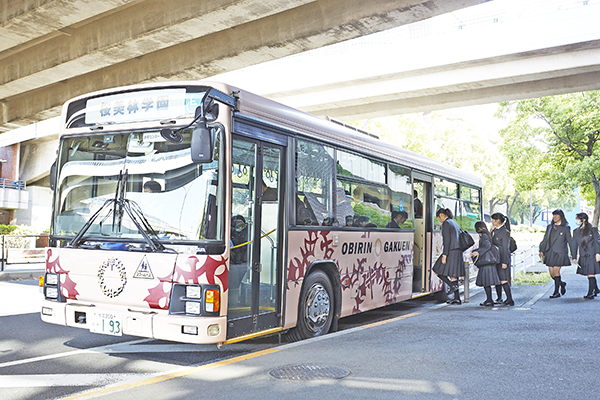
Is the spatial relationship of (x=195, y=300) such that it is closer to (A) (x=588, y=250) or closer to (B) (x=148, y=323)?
(B) (x=148, y=323)

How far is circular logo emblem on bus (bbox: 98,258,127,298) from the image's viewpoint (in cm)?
619

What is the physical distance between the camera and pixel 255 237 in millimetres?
6633

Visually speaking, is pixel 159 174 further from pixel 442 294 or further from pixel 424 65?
pixel 424 65

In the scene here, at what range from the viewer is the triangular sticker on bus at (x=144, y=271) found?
6.04m

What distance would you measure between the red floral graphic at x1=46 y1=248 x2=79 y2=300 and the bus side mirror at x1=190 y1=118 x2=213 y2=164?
2.16 metres

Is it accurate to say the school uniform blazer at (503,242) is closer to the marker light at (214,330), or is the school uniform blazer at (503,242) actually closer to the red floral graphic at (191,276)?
the red floral graphic at (191,276)

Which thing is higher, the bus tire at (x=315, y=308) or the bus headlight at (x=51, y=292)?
the bus headlight at (x=51, y=292)

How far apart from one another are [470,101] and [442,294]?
11187 mm

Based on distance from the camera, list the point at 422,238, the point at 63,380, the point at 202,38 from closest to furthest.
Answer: the point at 63,380 < the point at 422,238 < the point at 202,38

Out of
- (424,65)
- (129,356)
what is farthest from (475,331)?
(424,65)

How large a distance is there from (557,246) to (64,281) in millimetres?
10306

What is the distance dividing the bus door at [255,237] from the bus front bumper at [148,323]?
33 cm

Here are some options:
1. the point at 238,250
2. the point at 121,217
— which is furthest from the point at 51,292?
the point at 238,250

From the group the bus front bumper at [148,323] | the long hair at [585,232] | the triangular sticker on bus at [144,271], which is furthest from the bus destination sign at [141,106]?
the long hair at [585,232]
